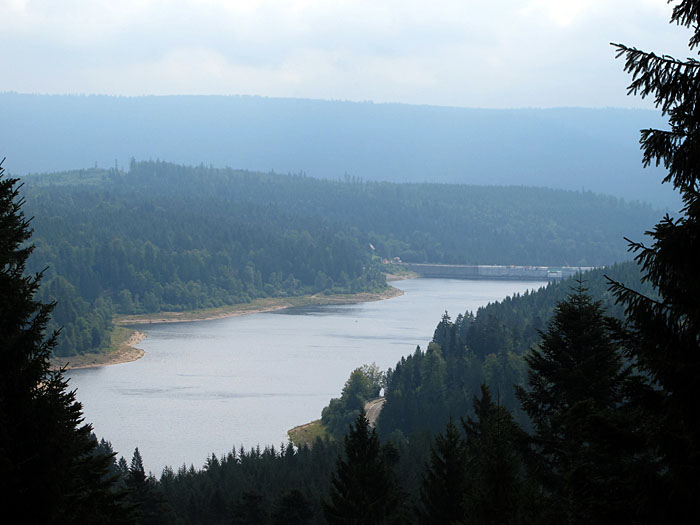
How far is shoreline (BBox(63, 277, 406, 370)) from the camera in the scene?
7912 cm

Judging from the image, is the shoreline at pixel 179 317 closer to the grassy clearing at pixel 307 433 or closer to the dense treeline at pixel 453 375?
the grassy clearing at pixel 307 433

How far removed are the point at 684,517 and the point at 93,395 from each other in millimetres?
58900

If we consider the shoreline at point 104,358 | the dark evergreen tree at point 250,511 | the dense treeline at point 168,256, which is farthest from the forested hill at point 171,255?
the dark evergreen tree at point 250,511

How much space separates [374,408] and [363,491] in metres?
40.0

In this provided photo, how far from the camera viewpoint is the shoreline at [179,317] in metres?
79.1

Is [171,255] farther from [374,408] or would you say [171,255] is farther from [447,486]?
[447,486]

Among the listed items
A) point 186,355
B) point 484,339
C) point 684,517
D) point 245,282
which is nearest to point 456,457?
point 684,517

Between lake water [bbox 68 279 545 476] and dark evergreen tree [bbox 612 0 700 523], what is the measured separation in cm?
3801

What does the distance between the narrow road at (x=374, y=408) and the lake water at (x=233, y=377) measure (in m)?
3.25

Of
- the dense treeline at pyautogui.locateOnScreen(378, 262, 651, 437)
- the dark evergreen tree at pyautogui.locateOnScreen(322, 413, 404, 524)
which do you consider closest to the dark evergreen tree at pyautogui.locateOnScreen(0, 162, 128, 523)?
the dark evergreen tree at pyautogui.locateOnScreen(322, 413, 404, 524)

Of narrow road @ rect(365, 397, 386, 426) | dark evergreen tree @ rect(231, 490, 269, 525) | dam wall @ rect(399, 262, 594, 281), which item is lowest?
narrow road @ rect(365, 397, 386, 426)

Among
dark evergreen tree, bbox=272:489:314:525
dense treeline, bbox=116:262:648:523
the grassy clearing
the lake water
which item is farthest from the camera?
the lake water

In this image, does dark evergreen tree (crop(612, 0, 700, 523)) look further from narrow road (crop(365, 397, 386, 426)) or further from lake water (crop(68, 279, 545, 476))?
narrow road (crop(365, 397, 386, 426))

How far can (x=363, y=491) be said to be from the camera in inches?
569
